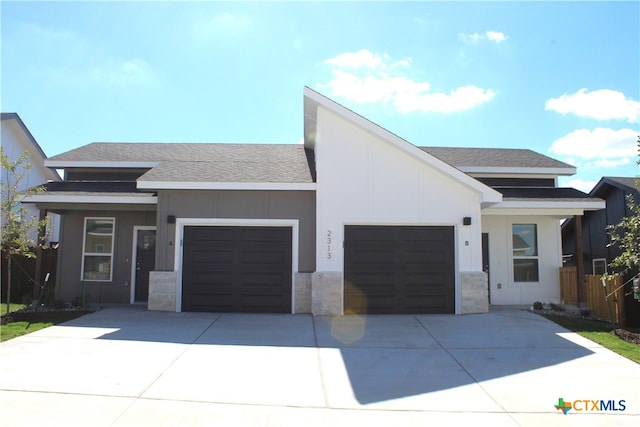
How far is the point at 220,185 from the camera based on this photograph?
37.1ft

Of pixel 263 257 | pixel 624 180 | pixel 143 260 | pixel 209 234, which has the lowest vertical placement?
pixel 143 260

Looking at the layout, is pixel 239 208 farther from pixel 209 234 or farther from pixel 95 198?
pixel 95 198

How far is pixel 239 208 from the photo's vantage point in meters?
11.6

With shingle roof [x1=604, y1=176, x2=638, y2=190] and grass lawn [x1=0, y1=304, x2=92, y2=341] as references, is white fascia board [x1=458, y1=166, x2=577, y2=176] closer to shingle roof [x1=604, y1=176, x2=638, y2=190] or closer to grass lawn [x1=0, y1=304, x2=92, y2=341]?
shingle roof [x1=604, y1=176, x2=638, y2=190]

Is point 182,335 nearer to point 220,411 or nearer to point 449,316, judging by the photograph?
point 220,411

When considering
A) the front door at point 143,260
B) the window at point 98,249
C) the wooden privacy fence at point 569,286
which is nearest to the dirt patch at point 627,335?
the wooden privacy fence at point 569,286

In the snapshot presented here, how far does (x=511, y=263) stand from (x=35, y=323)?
484 inches

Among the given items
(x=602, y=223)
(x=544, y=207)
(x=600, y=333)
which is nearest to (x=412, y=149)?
(x=544, y=207)

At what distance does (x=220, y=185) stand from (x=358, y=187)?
3.37 meters

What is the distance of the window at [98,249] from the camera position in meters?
13.4

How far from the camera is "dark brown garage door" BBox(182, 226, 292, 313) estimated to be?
11461 mm

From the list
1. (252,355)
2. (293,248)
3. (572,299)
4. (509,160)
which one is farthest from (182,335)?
(509,160)

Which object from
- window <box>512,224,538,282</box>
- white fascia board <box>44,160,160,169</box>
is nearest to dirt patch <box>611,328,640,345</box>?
window <box>512,224,538,282</box>

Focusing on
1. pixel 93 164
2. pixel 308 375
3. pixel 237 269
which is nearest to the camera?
pixel 308 375
